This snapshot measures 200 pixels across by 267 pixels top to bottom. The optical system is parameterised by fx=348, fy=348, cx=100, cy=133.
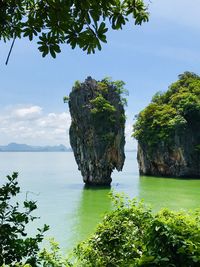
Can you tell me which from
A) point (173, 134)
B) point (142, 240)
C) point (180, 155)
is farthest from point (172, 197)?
point (142, 240)

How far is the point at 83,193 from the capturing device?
20.8m

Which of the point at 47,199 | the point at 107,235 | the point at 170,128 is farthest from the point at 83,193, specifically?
the point at 107,235

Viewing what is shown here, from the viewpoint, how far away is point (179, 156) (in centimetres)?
3053

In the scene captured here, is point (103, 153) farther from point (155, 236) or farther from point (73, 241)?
point (155, 236)

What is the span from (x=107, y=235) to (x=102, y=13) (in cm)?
234

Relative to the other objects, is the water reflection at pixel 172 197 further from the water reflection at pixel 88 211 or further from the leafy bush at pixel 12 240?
the leafy bush at pixel 12 240

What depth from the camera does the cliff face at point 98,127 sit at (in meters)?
23.8

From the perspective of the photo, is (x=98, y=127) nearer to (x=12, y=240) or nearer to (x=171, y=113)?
(x=171, y=113)

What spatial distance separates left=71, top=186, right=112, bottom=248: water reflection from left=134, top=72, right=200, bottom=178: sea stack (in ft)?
33.8

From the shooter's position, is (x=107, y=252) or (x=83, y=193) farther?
(x=83, y=193)

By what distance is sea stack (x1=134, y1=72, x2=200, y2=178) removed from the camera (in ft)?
99.1

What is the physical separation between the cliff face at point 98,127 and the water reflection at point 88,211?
6.27ft

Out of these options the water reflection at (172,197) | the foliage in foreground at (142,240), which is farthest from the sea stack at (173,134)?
the foliage in foreground at (142,240)

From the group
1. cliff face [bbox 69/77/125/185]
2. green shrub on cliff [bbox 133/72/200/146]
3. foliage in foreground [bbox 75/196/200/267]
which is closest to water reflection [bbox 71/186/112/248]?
cliff face [bbox 69/77/125/185]
